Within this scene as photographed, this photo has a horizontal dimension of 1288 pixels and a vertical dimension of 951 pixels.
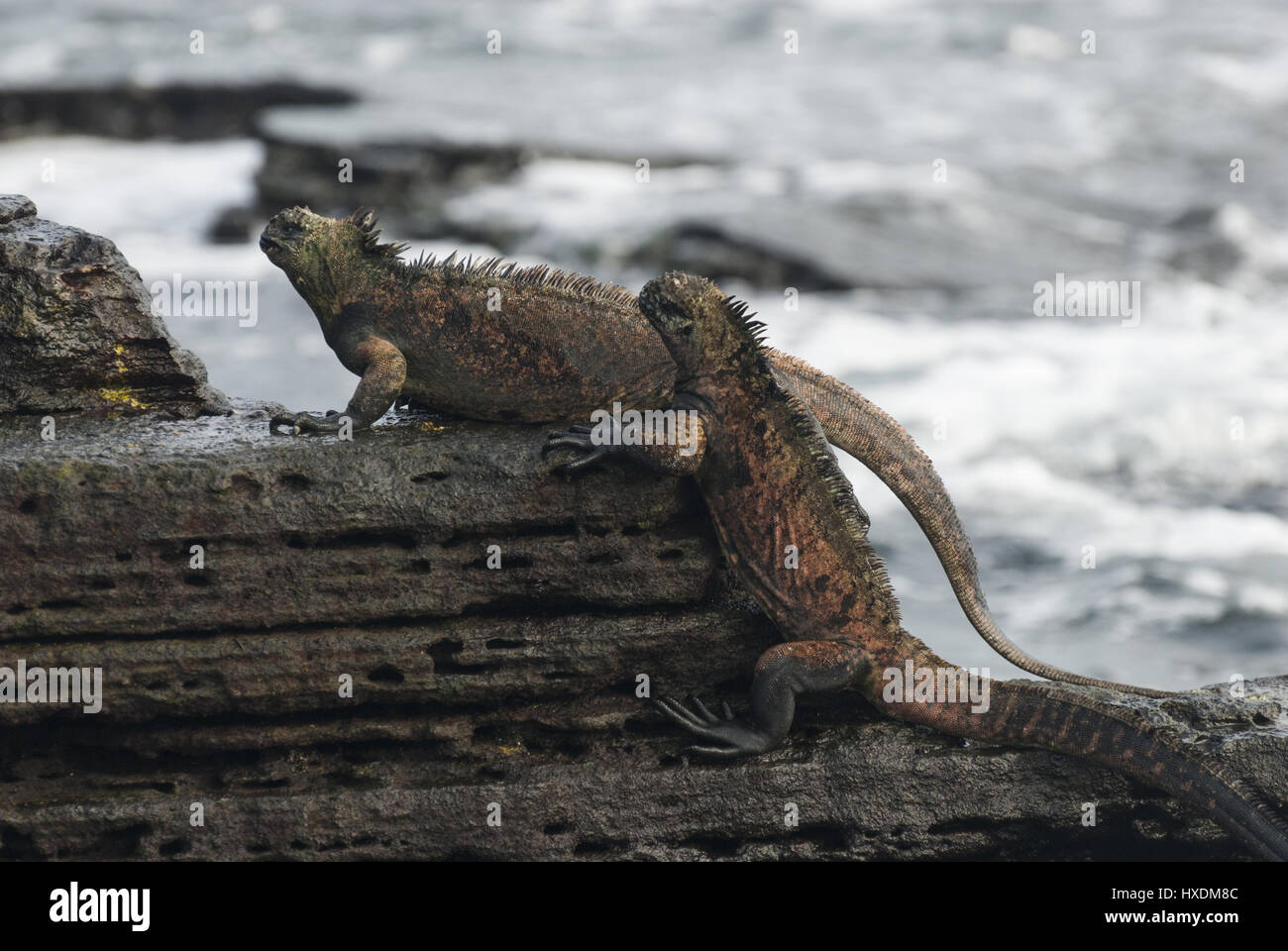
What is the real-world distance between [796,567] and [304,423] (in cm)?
216

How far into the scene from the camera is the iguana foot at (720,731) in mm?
6285

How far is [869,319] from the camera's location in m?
18.3

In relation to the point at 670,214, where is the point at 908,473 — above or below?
below

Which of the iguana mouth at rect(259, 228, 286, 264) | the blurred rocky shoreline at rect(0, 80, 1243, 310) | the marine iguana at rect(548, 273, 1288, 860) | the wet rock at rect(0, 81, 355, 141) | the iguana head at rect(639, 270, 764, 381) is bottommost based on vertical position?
the marine iguana at rect(548, 273, 1288, 860)

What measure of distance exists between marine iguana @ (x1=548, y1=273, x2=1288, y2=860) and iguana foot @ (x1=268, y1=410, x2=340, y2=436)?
38.0 inches

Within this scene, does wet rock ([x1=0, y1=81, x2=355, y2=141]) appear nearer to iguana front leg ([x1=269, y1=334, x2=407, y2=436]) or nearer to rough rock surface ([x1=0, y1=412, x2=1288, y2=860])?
iguana front leg ([x1=269, y1=334, x2=407, y2=436])

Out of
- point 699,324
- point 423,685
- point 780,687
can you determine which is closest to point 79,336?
point 423,685

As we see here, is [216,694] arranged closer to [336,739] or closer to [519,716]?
[336,739]

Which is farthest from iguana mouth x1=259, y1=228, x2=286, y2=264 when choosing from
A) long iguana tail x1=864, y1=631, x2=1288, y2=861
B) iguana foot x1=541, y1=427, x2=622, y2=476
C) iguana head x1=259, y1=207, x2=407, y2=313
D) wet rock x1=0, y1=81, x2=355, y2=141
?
wet rock x1=0, y1=81, x2=355, y2=141

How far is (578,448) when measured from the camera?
6238 millimetres

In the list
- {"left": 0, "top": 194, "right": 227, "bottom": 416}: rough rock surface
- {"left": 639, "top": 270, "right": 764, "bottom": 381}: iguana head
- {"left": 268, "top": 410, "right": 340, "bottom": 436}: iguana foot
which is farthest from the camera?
{"left": 0, "top": 194, "right": 227, "bottom": 416}: rough rock surface

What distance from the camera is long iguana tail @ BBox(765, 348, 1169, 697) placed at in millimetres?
6770

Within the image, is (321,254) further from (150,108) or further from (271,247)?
(150,108)

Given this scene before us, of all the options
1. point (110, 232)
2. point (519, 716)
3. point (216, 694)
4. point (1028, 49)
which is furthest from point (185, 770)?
point (1028, 49)
